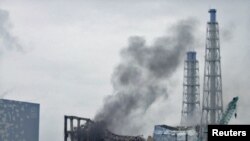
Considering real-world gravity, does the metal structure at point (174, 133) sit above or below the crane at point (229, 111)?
below

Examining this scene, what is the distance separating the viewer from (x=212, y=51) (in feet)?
596

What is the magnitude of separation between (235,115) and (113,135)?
42.3 m

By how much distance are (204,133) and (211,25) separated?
34592 mm

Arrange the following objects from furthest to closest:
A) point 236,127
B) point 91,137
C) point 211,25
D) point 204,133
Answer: point 211,25 → point 204,133 → point 91,137 → point 236,127

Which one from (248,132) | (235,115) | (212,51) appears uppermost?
(212,51)

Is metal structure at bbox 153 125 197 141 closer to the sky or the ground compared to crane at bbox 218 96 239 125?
closer to the ground

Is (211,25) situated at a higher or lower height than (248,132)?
higher

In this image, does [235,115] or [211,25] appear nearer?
[235,115]

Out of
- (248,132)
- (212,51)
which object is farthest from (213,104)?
(248,132)

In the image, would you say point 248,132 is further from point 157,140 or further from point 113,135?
point 157,140

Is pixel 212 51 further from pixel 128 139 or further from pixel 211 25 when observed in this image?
pixel 128 139

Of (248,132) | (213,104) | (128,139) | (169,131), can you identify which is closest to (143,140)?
(128,139)

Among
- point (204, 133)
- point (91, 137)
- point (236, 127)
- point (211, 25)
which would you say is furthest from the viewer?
point (211, 25)

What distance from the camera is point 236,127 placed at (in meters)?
46.1
